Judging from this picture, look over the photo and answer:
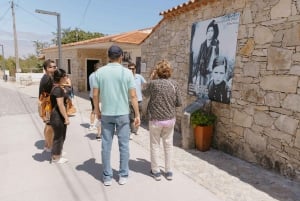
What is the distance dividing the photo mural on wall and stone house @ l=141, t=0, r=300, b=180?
128 millimetres

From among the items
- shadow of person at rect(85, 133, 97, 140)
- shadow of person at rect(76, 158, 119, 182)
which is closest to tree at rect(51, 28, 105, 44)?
shadow of person at rect(85, 133, 97, 140)

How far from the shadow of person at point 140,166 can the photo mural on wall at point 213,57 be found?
2.02 metres

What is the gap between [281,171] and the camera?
4.04 meters

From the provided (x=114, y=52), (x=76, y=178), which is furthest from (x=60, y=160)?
(x=114, y=52)

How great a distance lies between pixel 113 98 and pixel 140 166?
1452 millimetres

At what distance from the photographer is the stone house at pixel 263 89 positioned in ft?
12.6

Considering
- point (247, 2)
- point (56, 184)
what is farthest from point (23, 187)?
point (247, 2)

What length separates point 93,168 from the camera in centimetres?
407

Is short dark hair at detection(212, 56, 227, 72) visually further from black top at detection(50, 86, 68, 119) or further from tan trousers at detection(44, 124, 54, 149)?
tan trousers at detection(44, 124, 54, 149)

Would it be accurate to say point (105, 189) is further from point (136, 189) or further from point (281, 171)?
point (281, 171)

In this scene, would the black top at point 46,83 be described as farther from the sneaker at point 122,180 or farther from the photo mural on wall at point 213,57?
the photo mural on wall at point 213,57

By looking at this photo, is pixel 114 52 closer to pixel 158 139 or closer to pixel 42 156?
pixel 158 139

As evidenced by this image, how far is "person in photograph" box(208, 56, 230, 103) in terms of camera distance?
508cm

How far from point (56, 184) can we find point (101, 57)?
1330 cm
